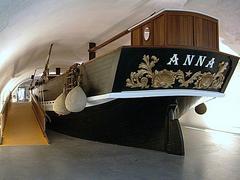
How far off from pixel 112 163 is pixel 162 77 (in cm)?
139

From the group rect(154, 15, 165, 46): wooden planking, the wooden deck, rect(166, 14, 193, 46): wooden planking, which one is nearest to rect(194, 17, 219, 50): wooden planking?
rect(166, 14, 193, 46): wooden planking

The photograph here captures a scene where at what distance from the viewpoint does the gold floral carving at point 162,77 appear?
3.45m

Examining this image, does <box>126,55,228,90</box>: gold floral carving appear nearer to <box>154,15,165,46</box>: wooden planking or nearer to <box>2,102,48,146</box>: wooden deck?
<box>154,15,165,46</box>: wooden planking

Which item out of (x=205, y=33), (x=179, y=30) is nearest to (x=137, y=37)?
(x=179, y=30)

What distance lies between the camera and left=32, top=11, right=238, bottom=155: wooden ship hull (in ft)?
11.2

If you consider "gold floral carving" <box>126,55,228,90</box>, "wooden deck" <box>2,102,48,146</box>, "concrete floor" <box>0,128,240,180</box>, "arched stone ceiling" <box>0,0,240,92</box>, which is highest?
"arched stone ceiling" <box>0,0,240,92</box>

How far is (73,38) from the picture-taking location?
6980mm


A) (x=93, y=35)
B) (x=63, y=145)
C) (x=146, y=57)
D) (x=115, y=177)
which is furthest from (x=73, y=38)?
(x=115, y=177)

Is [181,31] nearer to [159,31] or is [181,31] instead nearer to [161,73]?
[159,31]

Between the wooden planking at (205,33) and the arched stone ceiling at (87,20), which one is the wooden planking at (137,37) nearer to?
the wooden planking at (205,33)

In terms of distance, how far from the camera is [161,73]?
139 inches

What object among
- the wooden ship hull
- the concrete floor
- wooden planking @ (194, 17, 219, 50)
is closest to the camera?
the concrete floor

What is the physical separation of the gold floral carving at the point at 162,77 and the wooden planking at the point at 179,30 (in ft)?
1.07

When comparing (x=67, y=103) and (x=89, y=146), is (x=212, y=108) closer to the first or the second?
(x=89, y=146)
